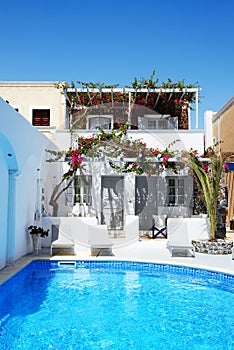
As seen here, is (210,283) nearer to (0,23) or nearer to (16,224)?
(16,224)

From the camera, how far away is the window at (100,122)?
19.2m

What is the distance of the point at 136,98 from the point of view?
18438 millimetres

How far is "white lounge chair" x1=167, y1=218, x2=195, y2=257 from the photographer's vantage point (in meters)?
11.5

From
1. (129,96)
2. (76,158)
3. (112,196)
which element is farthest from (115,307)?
(129,96)

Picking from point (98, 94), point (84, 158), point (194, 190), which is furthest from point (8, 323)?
point (98, 94)

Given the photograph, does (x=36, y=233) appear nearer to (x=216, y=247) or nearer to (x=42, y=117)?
(x=216, y=247)

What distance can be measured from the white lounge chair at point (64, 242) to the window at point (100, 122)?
325 inches

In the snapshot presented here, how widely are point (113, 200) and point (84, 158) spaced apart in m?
3.12

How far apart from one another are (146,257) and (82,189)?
6.79 metres

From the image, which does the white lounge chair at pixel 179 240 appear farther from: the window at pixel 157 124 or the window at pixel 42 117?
the window at pixel 42 117

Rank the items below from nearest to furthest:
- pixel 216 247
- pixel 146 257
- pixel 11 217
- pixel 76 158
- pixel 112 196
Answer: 1. pixel 11 217
2. pixel 146 257
3. pixel 216 247
4. pixel 76 158
5. pixel 112 196

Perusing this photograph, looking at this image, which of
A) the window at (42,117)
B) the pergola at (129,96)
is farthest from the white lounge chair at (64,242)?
the window at (42,117)

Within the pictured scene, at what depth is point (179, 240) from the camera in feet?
40.0

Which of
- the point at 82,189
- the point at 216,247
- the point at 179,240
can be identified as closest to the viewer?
the point at 216,247
